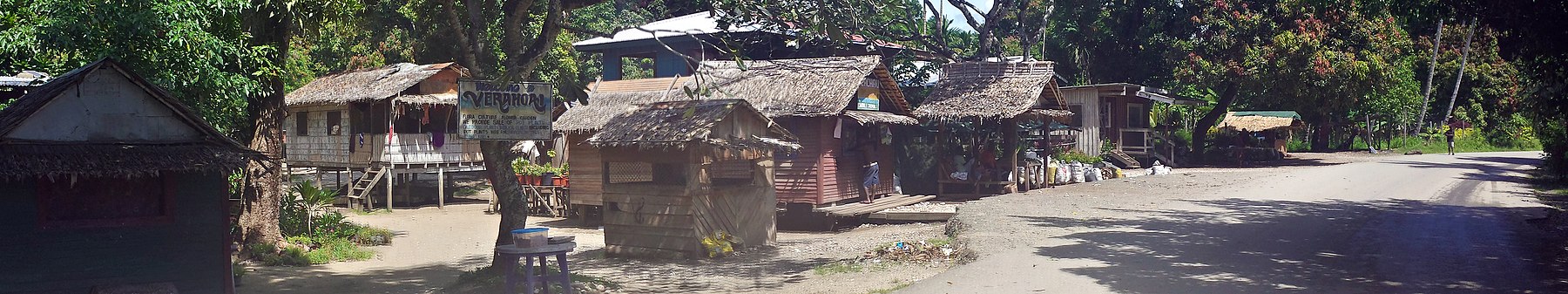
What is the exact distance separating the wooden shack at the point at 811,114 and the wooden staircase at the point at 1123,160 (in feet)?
39.4

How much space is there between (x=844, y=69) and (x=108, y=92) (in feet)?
43.3

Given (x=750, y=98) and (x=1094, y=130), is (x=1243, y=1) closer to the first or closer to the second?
(x=1094, y=130)

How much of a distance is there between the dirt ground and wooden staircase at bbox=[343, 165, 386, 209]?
599cm

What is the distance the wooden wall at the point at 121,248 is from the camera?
29.5ft

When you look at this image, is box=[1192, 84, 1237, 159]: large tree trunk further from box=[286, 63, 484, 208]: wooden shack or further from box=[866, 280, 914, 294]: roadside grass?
box=[866, 280, 914, 294]: roadside grass

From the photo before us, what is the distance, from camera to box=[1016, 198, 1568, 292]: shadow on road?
10.3 metres

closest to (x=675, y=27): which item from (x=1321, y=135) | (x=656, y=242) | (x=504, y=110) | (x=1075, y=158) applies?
(x=1075, y=158)

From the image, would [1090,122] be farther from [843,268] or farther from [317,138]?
[317,138]

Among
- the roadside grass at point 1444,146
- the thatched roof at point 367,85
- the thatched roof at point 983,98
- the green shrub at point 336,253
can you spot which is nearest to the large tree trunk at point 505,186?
the green shrub at point 336,253

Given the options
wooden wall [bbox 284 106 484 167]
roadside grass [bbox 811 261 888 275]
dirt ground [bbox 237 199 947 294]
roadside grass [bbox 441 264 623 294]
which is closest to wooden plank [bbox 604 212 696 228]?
dirt ground [bbox 237 199 947 294]

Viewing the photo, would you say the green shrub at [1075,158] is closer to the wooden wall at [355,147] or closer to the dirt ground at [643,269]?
the dirt ground at [643,269]

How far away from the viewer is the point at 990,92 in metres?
23.2

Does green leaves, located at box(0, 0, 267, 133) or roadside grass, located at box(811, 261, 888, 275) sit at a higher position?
green leaves, located at box(0, 0, 267, 133)

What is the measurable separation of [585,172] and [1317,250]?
12.1 meters
